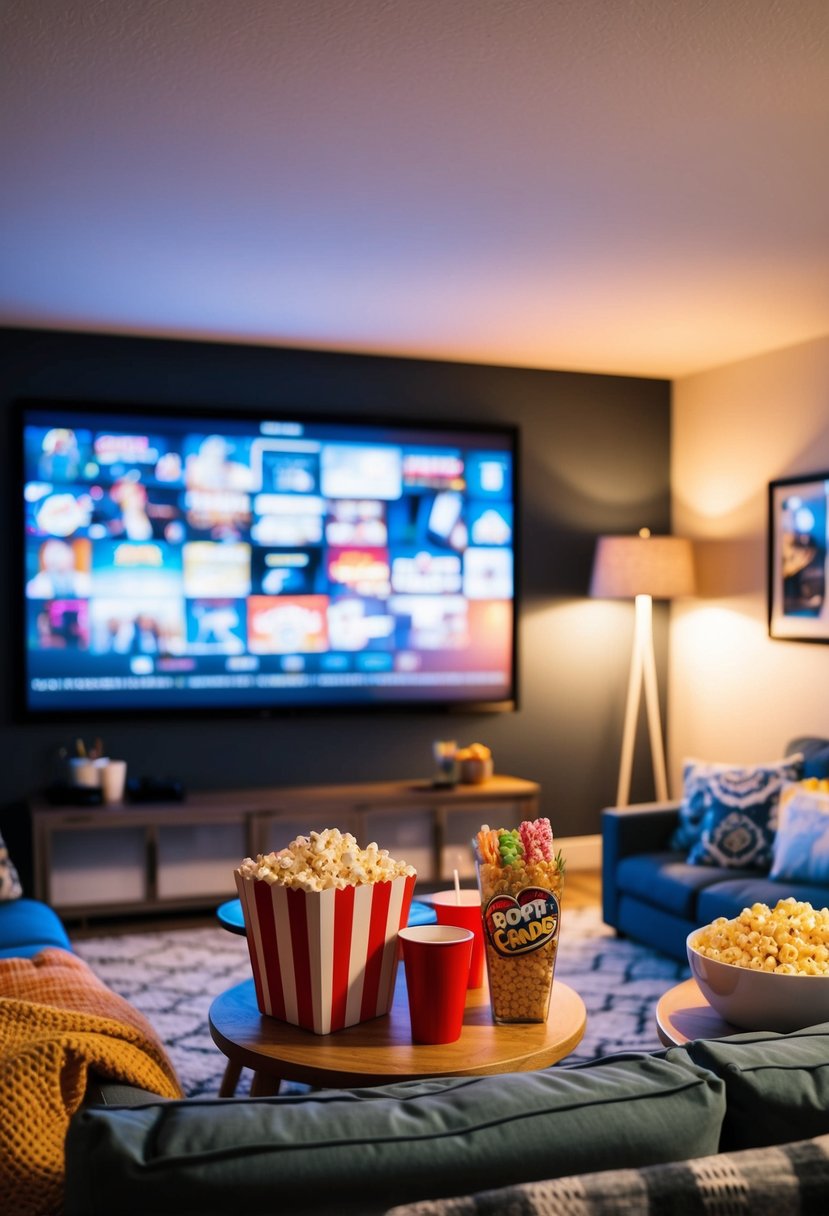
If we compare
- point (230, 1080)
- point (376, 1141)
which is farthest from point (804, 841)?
point (376, 1141)

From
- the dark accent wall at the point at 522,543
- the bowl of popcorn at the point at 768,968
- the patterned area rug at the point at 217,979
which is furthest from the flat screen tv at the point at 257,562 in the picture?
the bowl of popcorn at the point at 768,968

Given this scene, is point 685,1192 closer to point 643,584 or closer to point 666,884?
point 666,884

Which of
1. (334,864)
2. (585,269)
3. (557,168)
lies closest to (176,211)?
(557,168)

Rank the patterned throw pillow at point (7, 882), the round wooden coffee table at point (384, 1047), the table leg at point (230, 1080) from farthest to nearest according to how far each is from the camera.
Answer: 1. the patterned throw pillow at point (7, 882)
2. the table leg at point (230, 1080)
3. the round wooden coffee table at point (384, 1047)

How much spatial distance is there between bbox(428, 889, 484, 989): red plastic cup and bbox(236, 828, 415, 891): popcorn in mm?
182

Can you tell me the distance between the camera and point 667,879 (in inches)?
169

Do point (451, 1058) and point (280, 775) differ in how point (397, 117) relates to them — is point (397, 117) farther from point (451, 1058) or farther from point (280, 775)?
point (280, 775)

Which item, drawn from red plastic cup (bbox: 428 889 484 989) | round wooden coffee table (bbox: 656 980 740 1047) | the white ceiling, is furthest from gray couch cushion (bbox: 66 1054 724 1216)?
the white ceiling

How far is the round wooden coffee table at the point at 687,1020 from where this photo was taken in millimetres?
1860

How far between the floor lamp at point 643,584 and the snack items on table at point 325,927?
148 inches

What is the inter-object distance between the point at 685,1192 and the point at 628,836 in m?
3.64

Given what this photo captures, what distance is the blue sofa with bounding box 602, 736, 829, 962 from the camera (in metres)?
3.96

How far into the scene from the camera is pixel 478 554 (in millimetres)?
5711

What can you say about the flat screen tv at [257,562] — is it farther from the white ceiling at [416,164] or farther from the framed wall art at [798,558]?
the framed wall art at [798,558]
